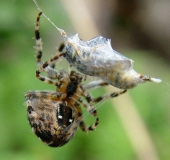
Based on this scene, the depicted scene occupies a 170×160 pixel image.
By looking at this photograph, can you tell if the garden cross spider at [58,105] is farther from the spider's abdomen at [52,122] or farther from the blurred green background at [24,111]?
the blurred green background at [24,111]

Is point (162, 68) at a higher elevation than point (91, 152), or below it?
higher

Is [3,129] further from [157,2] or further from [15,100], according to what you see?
[157,2]

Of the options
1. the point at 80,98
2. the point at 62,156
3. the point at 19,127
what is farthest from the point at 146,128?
the point at 80,98

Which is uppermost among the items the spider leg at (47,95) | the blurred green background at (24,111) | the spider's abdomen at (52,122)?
the blurred green background at (24,111)

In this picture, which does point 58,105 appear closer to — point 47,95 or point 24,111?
point 47,95

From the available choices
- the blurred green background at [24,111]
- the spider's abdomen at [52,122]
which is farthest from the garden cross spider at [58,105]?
the blurred green background at [24,111]

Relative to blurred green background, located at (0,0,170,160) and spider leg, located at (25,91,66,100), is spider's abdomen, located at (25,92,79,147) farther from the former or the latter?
blurred green background, located at (0,0,170,160)
